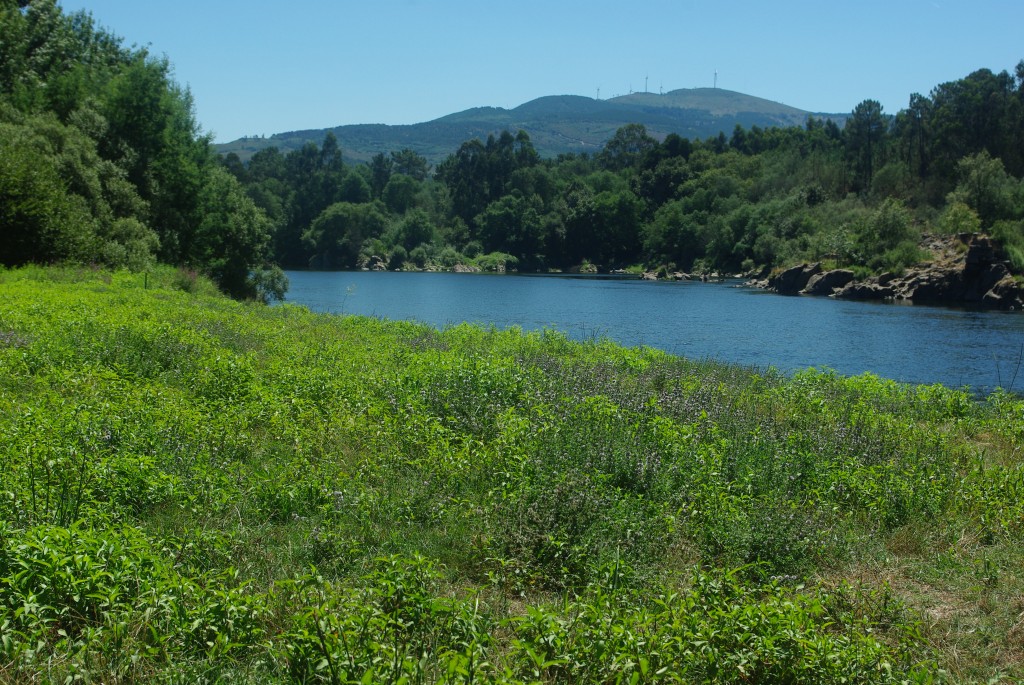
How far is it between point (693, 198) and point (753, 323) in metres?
85.3

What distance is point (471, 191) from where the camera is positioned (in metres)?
154

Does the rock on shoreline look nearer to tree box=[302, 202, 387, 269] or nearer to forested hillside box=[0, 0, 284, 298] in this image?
forested hillside box=[0, 0, 284, 298]

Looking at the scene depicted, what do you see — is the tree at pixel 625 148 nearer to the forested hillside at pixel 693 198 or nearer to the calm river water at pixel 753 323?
the forested hillside at pixel 693 198

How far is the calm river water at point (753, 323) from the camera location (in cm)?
2921

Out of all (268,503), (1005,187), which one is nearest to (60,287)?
(268,503)

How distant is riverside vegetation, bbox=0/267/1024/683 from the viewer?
434cm

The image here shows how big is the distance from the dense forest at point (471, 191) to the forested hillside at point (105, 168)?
0.31 ft

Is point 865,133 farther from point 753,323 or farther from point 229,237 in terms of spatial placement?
point 229,237

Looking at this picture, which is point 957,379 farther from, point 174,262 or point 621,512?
point 174,262

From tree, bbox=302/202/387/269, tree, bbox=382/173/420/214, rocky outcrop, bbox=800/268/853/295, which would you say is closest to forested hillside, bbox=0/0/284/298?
rocky outcrop, bbox=800/268/853/295

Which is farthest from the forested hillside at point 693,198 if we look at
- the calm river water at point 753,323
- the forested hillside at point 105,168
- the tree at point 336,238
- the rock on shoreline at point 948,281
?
the forested hillside at point 105,168

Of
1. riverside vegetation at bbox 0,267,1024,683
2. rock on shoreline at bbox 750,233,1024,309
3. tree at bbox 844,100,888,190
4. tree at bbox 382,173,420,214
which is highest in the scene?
tree at bbox 844,100,888,190

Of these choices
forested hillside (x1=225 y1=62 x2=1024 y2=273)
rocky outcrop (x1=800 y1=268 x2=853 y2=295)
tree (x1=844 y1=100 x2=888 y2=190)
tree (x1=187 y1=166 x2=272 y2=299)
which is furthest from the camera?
tree (x1=844 y1=100 x2=888 y2=190)

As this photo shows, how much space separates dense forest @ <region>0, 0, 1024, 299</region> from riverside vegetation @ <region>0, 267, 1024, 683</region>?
62.8 ft
